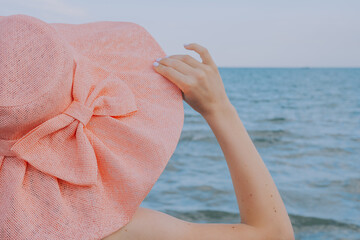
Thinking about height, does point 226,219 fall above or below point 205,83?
below

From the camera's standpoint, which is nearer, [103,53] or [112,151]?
[112,151]

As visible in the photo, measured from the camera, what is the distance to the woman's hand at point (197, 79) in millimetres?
1424

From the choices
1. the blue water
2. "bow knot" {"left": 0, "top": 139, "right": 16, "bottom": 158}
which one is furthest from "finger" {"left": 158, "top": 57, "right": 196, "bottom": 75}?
the blue water

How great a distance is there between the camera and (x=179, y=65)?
1.45m

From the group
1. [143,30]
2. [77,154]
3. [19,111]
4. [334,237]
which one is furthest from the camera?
[334,237]

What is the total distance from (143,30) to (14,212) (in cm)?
82

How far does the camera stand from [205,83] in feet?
4.69

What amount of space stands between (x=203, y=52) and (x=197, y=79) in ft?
0.45

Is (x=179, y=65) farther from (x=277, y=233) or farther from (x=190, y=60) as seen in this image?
(x=277, y=233)

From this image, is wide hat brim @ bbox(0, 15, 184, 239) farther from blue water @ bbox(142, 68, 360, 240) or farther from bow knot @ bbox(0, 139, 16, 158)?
blue water @ bbox(142, 68, 360, 240)

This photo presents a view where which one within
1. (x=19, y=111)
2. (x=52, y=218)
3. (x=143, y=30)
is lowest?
(x=52, y=218)

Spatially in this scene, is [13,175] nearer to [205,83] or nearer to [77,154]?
[77,154]

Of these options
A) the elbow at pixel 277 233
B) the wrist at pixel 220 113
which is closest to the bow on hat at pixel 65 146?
the wrist at pixel 220 113

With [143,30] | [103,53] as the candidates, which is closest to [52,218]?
[103,53]
